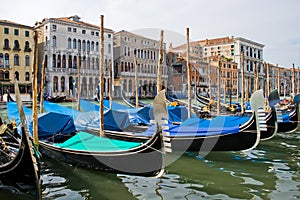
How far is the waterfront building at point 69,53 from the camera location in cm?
1733

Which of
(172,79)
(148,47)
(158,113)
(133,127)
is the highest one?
(148,47)

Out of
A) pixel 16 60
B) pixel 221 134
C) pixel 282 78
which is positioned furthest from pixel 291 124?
pixel 282 78

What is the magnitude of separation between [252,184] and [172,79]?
21567 mm

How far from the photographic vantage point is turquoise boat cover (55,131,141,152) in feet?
10.0

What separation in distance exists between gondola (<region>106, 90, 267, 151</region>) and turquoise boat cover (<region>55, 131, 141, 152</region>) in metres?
0.96

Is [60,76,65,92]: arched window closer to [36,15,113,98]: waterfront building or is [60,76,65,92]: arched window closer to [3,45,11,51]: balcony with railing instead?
[36,15,113,98]: waterfront building

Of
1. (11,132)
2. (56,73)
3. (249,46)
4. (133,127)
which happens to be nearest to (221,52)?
(249,46)

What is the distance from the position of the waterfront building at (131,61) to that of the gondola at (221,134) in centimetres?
1650

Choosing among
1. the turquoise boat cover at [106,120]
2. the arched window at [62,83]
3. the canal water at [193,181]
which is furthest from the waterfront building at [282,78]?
the canal water at [193,181]

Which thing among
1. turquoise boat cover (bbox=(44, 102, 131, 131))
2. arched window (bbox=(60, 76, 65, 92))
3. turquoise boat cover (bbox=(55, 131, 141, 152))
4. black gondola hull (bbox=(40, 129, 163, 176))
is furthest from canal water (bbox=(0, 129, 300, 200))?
arched window (bbox=(60, 76, 65, 92))

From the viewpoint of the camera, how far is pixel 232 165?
370 centimetres

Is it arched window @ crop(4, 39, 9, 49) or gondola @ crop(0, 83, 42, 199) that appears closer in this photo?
gondola @ crop(0, 83, 42, 199)

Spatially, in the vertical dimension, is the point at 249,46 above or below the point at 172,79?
above

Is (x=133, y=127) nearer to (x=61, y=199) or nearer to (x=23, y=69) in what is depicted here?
(x=61, y=199)
